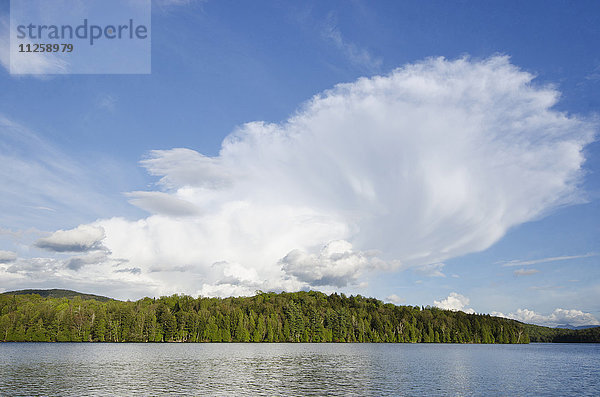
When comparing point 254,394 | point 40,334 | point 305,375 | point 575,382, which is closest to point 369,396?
point 254,394

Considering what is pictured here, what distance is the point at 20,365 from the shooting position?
8106 cm

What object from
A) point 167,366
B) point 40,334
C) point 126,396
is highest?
point 126,396

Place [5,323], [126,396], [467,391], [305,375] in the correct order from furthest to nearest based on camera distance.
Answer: [5,323] → [305,375] → [467,391] → [126,396]

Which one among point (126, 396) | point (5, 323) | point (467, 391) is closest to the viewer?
point (126, 396)

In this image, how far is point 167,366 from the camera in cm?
8388

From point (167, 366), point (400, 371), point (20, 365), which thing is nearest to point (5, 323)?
point (20, 365)

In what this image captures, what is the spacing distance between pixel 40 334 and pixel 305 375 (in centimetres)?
17651

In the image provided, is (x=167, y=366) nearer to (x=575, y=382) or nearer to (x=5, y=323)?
(x=575, y=382)

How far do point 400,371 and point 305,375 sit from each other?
68.3 feet

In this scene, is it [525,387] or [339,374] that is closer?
[525,387]

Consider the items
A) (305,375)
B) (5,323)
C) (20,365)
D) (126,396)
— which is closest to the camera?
(126,396)

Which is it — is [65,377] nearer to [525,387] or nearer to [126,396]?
[126,396]

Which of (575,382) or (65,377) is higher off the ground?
(65,377)

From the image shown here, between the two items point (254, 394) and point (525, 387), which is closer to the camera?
point (254, 394)
